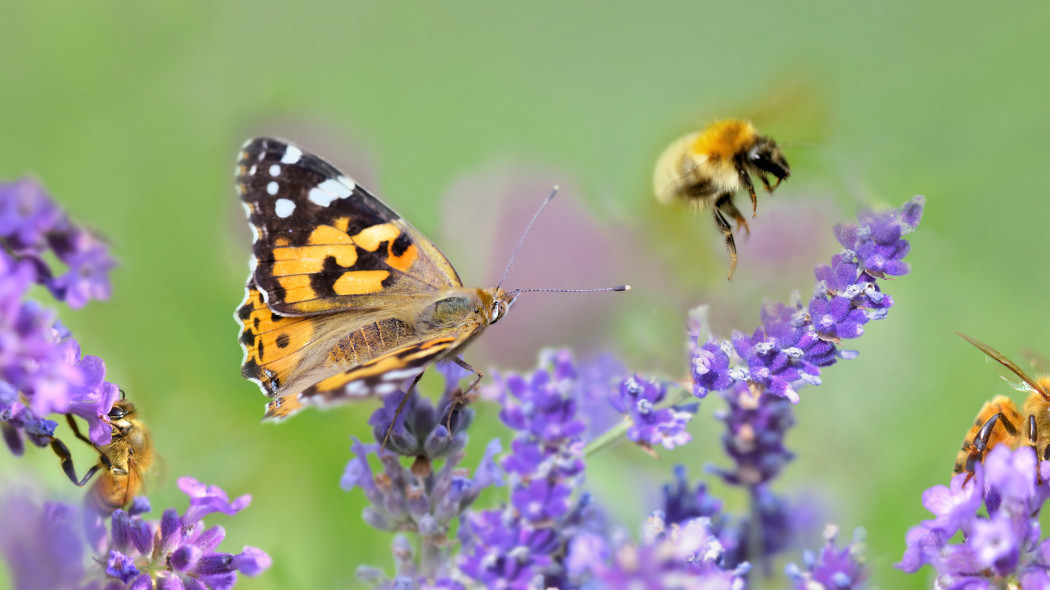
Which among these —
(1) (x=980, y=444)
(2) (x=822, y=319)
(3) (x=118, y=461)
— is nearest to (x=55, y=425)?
(3) (x=118, y=461)

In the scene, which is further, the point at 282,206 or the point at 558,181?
the point at 558,181

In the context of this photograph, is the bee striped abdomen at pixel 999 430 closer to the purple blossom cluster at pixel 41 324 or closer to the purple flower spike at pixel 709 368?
the purple flower spike at pixel 709 368

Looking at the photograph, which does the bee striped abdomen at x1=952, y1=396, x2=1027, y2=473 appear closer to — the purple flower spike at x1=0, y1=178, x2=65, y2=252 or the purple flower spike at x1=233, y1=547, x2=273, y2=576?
the purple flower spike at x1=233, y1=547, x2=273, y2=576

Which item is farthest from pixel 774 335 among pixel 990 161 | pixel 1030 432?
pixel 990 161

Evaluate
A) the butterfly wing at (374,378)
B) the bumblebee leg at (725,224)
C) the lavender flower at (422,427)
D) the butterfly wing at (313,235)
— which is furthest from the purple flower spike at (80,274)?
the bumblebee leg at (725,224)

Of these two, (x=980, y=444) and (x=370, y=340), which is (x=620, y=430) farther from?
(x=370, y=340)
